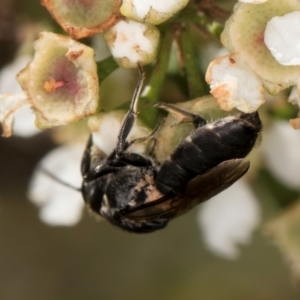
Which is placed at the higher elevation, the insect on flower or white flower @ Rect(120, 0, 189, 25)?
white flower @ Rect(120, 0, 189, 25)

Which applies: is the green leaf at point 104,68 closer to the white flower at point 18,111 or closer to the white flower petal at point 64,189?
the white flower at point 18,111

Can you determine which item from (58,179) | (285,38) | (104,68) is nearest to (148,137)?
(104,68)

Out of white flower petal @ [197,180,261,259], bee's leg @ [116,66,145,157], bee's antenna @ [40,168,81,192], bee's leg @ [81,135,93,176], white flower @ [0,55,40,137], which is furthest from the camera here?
white flower petal @ [197,180,261,259]

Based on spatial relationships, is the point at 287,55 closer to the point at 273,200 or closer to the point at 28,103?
the point at 28,103

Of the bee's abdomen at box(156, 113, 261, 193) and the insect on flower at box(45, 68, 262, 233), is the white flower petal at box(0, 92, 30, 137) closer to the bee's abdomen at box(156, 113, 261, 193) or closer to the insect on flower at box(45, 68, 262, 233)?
the insect on flower at box(45, 68, 262, 233)

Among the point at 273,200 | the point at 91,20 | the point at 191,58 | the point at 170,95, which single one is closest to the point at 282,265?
the point at 273,200

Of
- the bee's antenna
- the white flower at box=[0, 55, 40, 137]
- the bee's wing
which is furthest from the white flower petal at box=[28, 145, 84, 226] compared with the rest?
the bee's wing

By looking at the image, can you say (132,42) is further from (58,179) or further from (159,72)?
(58,179)
